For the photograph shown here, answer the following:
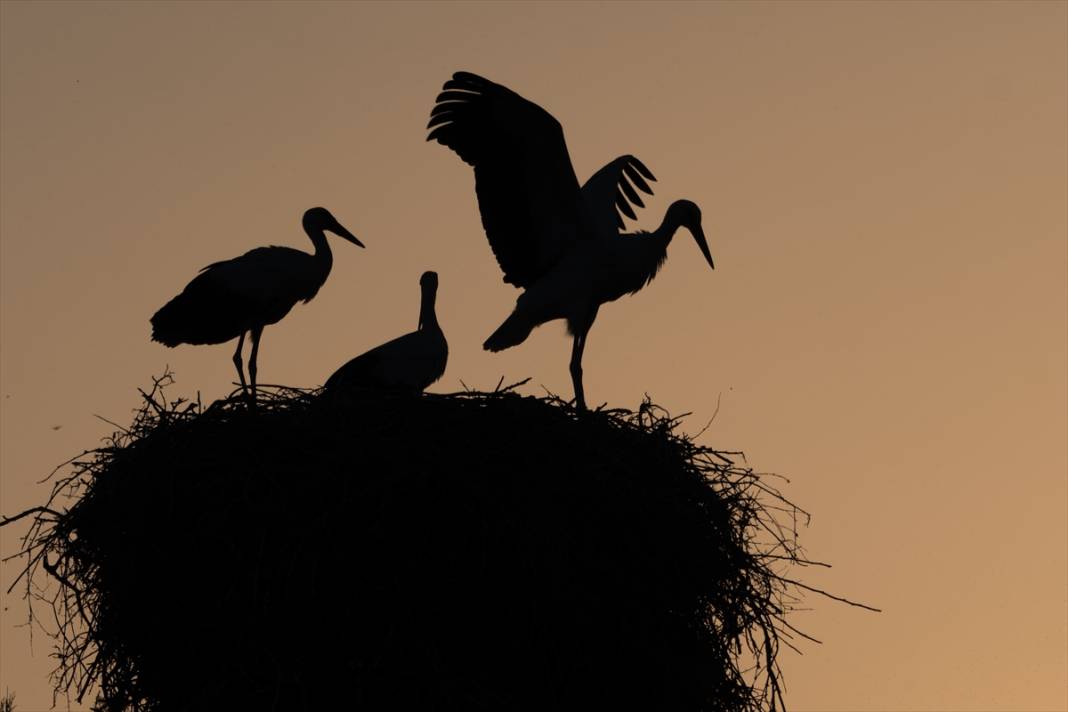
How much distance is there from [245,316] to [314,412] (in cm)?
307

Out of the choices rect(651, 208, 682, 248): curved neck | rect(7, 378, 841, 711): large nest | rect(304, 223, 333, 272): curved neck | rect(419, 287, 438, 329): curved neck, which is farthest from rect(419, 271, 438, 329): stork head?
rect(7, 378, 841, 711): large nest

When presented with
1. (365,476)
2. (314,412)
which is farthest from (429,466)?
(314,412)

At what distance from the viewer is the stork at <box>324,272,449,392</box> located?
11.0 meters

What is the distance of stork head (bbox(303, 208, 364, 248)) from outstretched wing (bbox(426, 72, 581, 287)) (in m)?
1.45

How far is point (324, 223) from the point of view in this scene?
1251 cm

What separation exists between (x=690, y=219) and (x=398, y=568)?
4799 mm

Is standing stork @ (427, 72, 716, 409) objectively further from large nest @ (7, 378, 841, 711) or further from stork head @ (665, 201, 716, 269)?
large nest @ (7, 378, 841, 711)

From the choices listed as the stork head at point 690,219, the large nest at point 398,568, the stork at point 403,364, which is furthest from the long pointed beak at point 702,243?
the large nest at point 398,568

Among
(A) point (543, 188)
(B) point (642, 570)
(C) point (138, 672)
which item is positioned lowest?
(C) point (138, 672)

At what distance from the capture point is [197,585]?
758cm

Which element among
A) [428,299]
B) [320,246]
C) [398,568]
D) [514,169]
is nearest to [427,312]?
[428,299]

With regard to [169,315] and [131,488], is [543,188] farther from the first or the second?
[131,488]

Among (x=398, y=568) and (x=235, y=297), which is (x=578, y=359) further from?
(x=398, y=568)

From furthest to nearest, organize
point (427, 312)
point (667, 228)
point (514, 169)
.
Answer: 1. point (427, 312)
2. point (667, 228)
3. point (514, 169)
